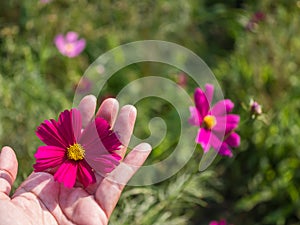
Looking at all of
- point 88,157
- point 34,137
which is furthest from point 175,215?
point 88,157

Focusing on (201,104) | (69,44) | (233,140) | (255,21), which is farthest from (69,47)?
(233,140)

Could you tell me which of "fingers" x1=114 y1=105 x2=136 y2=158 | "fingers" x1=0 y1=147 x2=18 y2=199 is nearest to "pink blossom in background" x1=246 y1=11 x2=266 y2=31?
"fingers" x1=114 y1=105 x2=136 y2=158

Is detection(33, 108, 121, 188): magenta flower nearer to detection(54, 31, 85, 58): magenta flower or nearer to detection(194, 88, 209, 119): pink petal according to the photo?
detection(194, 88, 209, 119): pink petal

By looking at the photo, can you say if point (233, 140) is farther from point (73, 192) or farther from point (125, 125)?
point (73, 192)

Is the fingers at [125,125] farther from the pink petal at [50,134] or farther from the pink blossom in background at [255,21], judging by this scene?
the pink blossom in background at [255,21]

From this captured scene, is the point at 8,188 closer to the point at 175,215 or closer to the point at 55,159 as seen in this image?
the point at 55,159

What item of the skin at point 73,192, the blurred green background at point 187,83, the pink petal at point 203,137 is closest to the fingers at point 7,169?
the skin at point 73,192
